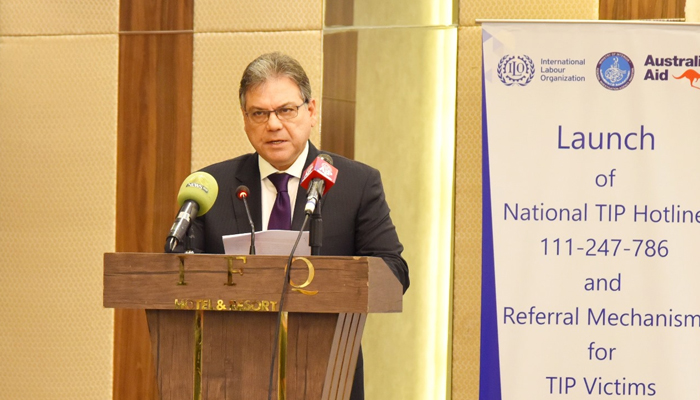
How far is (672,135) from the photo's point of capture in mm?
3652

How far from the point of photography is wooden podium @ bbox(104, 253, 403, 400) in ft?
6.04

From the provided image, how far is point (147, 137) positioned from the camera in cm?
458

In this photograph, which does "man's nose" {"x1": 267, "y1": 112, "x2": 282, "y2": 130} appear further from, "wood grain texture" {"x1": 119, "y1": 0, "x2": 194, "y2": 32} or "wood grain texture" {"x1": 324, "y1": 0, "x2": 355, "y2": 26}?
"wood grain texture" {"x1": 119, "y1": 0, "x2": 194, "y2": 32}

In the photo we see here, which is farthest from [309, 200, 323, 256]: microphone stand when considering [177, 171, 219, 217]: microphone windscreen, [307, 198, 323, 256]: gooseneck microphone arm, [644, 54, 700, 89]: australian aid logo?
[644, 54, 700, 89]: australian aid logo

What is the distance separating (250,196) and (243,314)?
705 mm

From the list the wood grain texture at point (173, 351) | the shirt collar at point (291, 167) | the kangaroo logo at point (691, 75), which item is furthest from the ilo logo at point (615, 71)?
the wood grain texture at point (173, 351)

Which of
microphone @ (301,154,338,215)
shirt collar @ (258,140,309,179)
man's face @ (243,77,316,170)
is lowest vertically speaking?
microphone @ (301,154,338,215)

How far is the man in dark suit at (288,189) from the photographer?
2506 mm

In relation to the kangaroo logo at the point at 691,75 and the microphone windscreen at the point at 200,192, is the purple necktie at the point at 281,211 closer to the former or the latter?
the microphone windscreen at the point at 200,192

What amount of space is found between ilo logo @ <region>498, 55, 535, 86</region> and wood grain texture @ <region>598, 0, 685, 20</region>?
0.70m

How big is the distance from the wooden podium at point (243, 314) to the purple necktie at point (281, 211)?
0.59 meters

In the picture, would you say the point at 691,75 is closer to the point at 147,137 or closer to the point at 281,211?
the point at 281,211

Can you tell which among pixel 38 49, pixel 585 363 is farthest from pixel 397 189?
pixel 38 49

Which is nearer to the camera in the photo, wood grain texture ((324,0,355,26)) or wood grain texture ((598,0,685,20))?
wood grain texture ((598,0,685,20))
